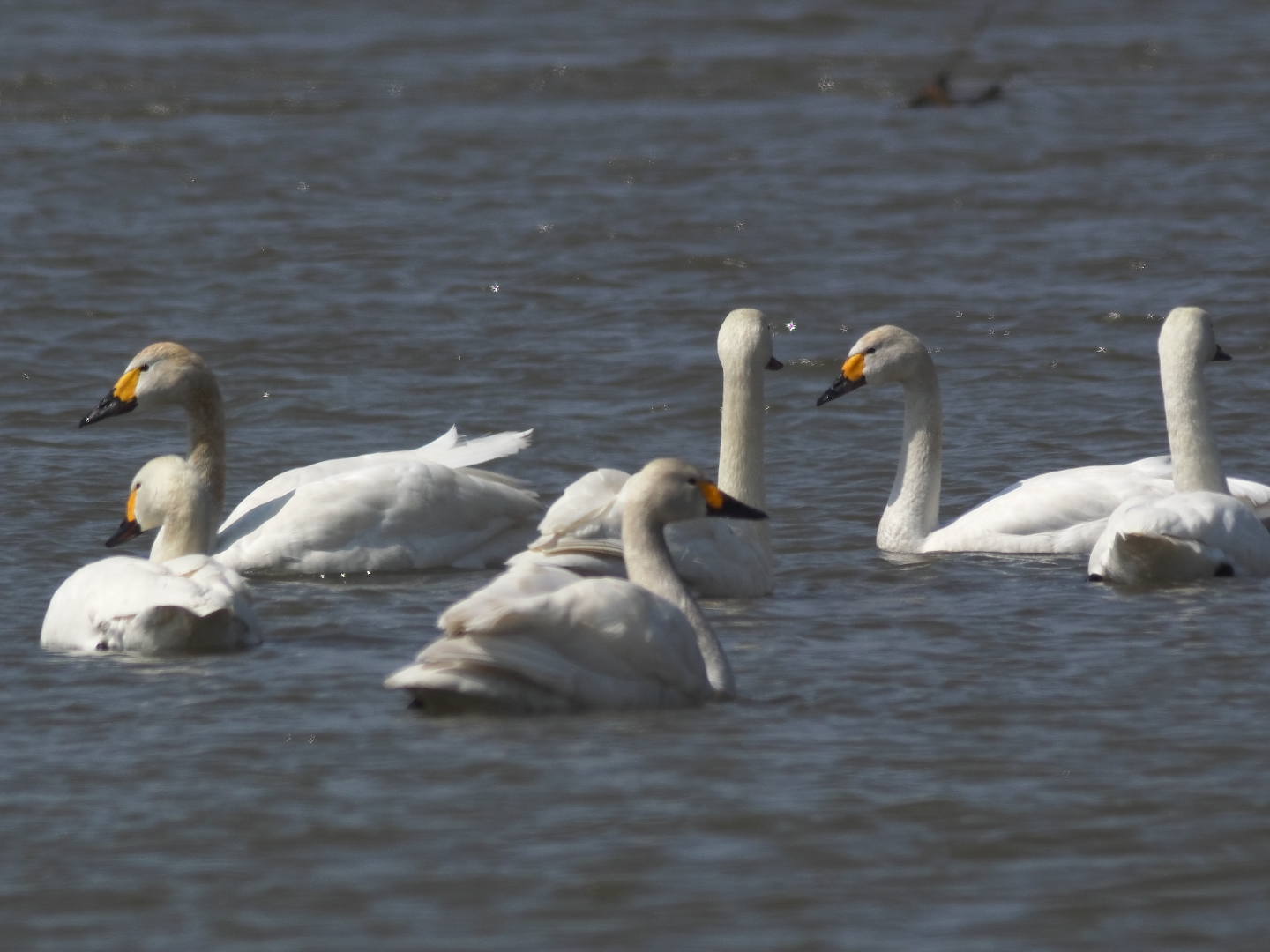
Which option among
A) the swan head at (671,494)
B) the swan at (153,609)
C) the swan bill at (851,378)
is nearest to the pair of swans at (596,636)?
the swan head at (671,494)

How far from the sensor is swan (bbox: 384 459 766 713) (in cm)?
677

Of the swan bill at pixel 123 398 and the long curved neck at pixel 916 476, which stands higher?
the swan bill at pixel 123 398

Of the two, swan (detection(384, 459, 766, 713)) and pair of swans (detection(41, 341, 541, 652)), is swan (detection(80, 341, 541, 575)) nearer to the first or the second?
pair of swans (detection(41, 341, 541, 652))

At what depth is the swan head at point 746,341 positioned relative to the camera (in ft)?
31.8

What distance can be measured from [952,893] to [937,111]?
743 inches

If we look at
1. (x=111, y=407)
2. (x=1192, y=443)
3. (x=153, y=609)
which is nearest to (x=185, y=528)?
(x=153, y=609)

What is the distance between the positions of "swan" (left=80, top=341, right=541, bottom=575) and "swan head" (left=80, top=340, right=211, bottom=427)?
1.96 feet

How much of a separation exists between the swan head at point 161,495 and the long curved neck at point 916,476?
2.61m

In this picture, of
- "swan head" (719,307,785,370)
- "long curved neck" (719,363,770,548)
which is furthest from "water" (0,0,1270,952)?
"swan head" (719,307,785,370)

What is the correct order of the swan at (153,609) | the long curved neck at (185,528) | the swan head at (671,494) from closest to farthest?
→ the swan head at (671,494) → the swan at (153,609) → the long curved neck at (185,528)

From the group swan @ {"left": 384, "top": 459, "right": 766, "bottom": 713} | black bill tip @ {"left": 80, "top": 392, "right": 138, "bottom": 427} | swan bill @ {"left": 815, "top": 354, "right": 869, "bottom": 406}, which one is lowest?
swan @ {"left": 384, "top": 459, "right": 766, "bottom": 713}

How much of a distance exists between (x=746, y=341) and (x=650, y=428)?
2637 millimetres

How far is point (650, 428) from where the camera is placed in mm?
12305

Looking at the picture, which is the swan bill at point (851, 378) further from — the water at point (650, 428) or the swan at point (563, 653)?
the swan at point (563, 653)
